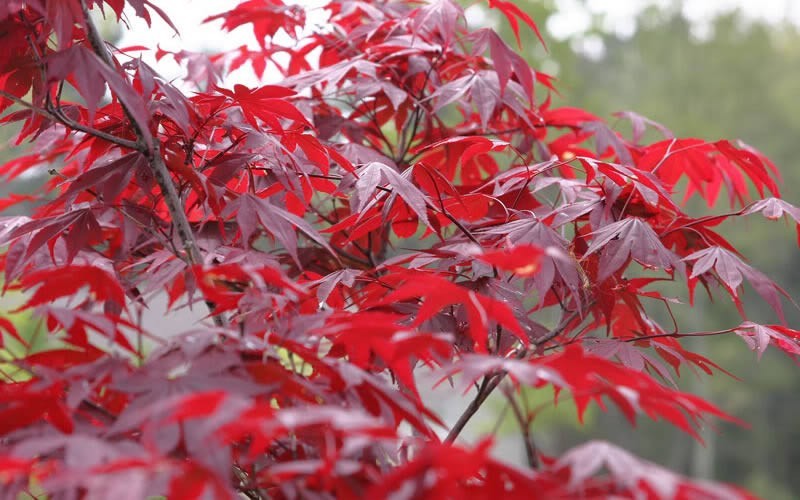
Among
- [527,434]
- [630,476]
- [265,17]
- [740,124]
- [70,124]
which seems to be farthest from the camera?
[740,124]

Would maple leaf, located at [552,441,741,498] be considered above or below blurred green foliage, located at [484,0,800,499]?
above

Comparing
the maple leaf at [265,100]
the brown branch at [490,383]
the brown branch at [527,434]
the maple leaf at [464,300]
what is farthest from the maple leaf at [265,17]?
the brown branch at [527,434]

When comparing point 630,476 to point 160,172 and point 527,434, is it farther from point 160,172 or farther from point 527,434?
point 160,172

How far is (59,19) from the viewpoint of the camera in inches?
29.2

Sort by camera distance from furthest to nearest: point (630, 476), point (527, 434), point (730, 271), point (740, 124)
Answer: point (740, 124) → point (730, 271) → point (527, 434) → point (630, 476)

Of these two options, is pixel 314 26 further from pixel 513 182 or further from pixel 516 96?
pixel 513 182

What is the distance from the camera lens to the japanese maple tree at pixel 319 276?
0.53 m

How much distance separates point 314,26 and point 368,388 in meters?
0.84

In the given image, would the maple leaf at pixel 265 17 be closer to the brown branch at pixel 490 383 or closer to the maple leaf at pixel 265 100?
the maple leaf at pixel 265 100

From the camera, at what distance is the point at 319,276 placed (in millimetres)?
1037

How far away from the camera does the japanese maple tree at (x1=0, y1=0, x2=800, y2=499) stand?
53 centimetres

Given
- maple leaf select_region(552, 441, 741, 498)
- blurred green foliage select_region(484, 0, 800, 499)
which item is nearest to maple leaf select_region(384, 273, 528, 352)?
maple leaf select_region(552, 441, 741, 498)

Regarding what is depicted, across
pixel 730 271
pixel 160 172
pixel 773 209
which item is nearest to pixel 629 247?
pixel 730 271

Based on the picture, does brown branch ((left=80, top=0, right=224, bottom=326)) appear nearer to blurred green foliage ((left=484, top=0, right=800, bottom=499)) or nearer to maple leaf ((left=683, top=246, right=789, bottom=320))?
maple leaf ((left=683, top=246, right=789, bottom=320))
